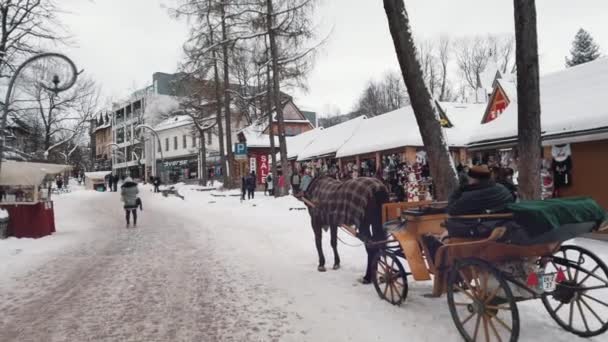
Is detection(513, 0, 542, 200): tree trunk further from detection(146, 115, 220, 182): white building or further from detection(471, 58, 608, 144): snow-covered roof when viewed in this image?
detection(146, 115, 220, 182): white building

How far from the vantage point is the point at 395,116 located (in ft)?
64.4

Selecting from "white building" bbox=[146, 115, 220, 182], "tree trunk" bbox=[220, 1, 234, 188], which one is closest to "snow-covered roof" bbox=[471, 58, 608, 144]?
"tree trunk" bbox=[220, 1, 234, 188]

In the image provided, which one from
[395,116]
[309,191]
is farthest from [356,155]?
[309,191]

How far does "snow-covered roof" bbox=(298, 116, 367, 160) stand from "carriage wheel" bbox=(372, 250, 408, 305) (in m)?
17.1

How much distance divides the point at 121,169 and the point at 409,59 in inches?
3036

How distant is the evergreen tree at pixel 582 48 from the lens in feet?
160

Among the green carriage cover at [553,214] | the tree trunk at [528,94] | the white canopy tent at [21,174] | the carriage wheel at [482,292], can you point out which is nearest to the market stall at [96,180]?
the white canopy tent at [21,174]

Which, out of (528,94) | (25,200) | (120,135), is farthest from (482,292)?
(120,135)

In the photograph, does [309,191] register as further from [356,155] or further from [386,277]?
[356,155]

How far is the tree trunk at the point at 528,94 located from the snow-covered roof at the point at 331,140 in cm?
1621

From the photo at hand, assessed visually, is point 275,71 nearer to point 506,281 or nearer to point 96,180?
point 506,281

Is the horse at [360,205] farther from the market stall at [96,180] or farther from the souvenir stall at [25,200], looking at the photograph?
the market stall at [96,180]

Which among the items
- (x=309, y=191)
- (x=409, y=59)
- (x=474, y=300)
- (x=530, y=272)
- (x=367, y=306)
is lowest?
(x=367, y=306)

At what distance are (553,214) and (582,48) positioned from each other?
5756cm
